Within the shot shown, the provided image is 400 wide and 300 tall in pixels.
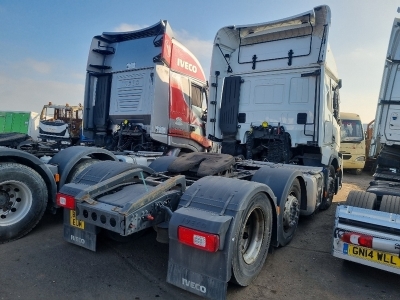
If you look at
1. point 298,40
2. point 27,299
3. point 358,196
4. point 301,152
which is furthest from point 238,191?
point 298,40

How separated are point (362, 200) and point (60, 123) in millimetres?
8522

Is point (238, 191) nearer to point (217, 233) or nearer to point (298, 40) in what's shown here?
point (217, 233)

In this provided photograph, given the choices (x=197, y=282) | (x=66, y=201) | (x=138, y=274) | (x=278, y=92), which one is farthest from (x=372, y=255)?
(x=278, y=92)

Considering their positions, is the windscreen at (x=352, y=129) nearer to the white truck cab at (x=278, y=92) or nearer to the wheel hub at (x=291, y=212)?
the white truck cab at (x=278, y=92)

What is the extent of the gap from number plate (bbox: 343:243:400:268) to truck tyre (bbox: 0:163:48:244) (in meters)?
3.62

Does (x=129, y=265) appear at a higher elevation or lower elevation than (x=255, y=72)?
lower

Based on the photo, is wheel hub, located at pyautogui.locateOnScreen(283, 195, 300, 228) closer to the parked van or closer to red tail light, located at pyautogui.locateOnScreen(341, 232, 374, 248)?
red tail light, located at pyautogui.locateOnScreen(341, 232, 374, 248)

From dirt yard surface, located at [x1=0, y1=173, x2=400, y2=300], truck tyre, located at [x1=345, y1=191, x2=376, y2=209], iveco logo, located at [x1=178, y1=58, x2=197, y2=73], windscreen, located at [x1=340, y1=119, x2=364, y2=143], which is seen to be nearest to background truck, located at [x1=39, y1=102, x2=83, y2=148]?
iveco logo, located at [x1=178, y1=58, x2=197, y2=73]

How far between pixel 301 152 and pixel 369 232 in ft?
10.4

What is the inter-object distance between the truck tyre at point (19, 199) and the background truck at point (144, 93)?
3129 mm

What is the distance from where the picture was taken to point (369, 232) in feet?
9.55

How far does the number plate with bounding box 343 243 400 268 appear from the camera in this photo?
2828mm

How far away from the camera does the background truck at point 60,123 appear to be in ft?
29.6

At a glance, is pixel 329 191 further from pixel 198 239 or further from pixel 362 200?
pixel 198 239
